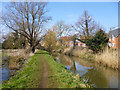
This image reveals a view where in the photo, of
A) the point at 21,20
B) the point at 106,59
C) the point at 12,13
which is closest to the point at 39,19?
the point at 21,20

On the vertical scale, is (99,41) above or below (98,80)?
above

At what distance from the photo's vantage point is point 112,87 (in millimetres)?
6551

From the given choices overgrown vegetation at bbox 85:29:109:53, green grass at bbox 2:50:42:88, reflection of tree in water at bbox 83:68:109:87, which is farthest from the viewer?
overgrown vegetation at bbox 85:29:109:53

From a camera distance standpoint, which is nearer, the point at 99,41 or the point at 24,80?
the point at 24,80

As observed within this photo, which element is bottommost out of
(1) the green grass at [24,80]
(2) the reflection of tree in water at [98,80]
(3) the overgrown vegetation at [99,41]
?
(2) the reflection of tree in water at [98,80]

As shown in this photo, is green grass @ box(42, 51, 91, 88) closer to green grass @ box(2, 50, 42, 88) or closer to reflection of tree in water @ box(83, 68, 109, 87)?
green grass @ box(2, 50, 42, 88)

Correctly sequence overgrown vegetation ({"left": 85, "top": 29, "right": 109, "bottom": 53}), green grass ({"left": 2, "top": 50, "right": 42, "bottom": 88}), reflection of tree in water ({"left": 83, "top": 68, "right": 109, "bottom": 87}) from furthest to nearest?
1. overgrown vegetation ({"left": 85, "top": 29, "right": 109, "bottom": 53})
2. reflection of tree in water ({"left": 83, "top": 68, "right": 109, "bottom": 87})
3. green grass ({"left": 2, "top": 50, "right": 42, "bottom": 88})

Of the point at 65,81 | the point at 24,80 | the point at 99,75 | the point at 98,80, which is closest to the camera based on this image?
the point at 65,81

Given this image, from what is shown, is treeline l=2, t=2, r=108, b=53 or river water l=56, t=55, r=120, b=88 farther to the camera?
treeline l=2, t=2, r=108, b=53

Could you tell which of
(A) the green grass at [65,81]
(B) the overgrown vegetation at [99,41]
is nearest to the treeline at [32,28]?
(B) the overgrown vegetation at [99,41]

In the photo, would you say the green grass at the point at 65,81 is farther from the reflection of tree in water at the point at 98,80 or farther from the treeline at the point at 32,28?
the treeline at the point at 32,28

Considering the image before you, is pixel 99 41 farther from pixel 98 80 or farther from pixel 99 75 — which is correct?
pixel 98 80

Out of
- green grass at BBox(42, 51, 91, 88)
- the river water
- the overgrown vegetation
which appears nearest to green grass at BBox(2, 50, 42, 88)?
green grass at BBox(42, 51, 91, 88)

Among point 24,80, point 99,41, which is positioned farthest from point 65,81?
point 99,41
